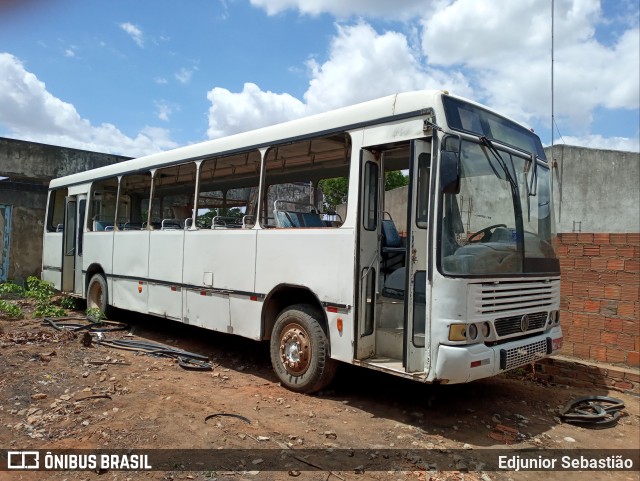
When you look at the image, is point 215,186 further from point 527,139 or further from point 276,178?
point 527,139

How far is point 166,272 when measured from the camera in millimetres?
8008

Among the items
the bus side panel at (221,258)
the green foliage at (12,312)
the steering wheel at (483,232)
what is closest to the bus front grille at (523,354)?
the steering wheel at (483,232)

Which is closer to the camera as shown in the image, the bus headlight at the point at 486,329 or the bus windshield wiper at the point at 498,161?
the bus headlight at the point at 486,329

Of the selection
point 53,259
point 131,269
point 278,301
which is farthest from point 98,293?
point 278,301

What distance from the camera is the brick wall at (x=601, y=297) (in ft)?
20.5

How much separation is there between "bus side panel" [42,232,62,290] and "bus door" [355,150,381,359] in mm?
8558

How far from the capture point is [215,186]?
7383 mm

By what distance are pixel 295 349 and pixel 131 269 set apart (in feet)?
14.5

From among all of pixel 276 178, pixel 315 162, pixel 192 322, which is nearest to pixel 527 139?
pixel 315 162

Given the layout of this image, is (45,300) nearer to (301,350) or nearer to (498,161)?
(301,350)

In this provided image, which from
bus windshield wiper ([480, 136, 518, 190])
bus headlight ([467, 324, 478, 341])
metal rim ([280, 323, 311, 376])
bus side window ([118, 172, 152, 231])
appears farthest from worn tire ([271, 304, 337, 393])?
bus side window ([118, 172, 152, 231])

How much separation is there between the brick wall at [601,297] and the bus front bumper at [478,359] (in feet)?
6.47

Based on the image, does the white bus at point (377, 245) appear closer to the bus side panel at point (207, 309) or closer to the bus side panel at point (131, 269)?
the bus side panel at point (207, 309)

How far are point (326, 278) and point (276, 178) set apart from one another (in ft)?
5.79
